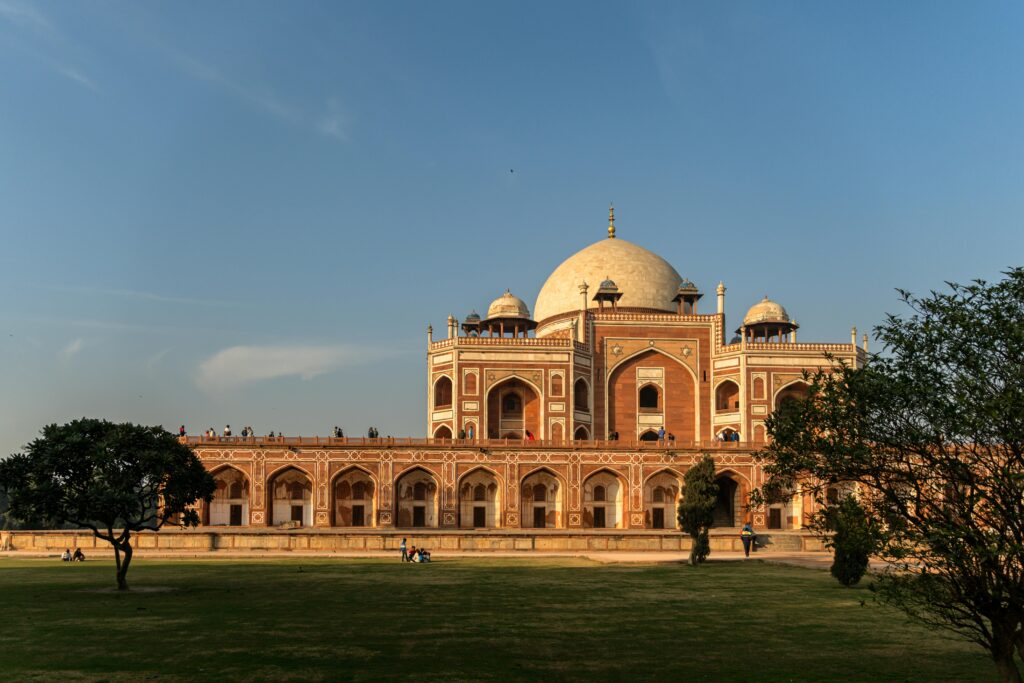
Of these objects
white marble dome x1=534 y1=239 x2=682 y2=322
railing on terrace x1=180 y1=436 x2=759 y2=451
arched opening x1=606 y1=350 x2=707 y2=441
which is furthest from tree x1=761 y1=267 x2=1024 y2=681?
white marble dome x1=534 y1=239 x2=682 y2=322

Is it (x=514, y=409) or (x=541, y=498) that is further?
(x=514, y=409)

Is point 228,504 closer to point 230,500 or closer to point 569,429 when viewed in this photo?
point 230,500

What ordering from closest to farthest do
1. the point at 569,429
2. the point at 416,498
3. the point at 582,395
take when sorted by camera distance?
the point at 416,498 → the point at 569,429 → the point at 582,395

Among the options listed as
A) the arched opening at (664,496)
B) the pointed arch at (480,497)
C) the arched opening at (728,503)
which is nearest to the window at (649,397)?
the arched opening at (728,503)

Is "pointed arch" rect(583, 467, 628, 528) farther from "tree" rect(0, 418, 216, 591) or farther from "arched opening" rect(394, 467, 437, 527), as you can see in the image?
"tree" rect(0, 418, 216, 591)

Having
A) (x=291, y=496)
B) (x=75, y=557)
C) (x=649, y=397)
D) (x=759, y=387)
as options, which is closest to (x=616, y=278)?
(x=649, y=397)

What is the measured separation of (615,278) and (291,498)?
73.9 feet

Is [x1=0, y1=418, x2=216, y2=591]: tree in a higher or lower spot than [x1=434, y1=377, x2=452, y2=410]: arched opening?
lower

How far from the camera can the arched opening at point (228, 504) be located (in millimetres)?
43031

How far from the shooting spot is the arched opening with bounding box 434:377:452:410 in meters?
51.0

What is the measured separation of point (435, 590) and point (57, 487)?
8199mm

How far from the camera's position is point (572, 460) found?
147ft

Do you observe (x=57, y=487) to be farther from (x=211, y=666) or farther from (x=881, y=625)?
(x=881, y=625)

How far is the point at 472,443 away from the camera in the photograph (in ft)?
146
